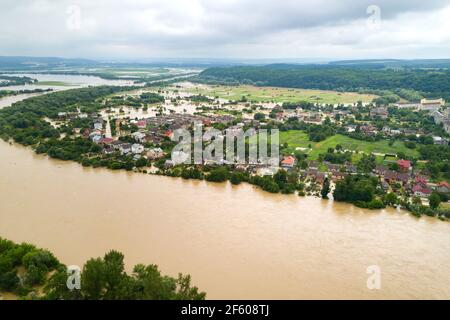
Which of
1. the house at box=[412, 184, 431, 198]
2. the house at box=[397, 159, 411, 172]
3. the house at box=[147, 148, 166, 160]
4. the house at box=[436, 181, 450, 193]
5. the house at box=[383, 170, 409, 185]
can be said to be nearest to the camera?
the house at box=[412, 184, 431, 198]

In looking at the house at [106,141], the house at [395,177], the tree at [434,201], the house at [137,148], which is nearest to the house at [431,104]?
the house at [395,177]

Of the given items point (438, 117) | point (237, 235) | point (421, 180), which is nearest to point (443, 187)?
point (421, 180)

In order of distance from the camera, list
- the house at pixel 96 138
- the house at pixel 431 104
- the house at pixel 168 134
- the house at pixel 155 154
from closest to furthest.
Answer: the house at pixel 155 154 < the house at pixel 96 138 < the house at pixel 168 134 < the house at pixel 431 104

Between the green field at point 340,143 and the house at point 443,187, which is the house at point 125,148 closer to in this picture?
the green field at point 340,143

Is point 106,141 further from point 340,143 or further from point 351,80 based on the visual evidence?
point 351,80

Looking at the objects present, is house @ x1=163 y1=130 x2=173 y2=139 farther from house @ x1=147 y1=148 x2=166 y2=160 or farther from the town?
house @ x1=147 y1=148 x2=166 y2=160

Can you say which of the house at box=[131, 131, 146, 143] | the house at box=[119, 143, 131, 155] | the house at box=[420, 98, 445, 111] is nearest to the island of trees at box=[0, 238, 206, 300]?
the house at box=[119, 143, 131, 155]
